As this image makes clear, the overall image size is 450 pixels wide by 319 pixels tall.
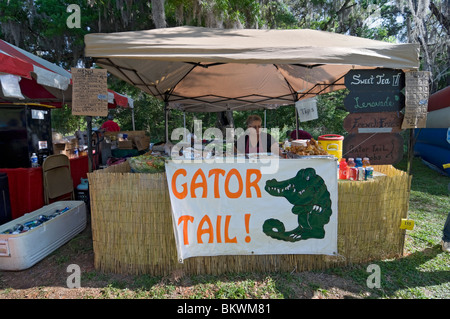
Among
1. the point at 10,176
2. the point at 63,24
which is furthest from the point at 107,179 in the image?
the point at 63,24

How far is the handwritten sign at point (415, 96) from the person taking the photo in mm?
2732

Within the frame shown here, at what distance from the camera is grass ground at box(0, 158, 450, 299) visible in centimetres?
240

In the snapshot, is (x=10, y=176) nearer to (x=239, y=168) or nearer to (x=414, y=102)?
(x=239, y=168)

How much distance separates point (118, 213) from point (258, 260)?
5.14 feet

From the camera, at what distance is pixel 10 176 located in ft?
11.6

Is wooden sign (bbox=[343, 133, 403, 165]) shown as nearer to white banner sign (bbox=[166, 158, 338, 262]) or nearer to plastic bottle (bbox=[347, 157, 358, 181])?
plastic bottle (bbox=[347, 157, 358, 181])

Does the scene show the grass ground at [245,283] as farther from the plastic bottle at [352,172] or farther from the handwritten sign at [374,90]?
the handwritten sign at [374,90]

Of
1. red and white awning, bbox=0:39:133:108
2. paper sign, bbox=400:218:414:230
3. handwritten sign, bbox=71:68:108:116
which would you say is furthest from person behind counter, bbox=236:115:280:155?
red and white awning, bbox=0:39:133:108

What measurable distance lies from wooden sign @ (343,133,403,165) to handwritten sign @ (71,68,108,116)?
267 cm

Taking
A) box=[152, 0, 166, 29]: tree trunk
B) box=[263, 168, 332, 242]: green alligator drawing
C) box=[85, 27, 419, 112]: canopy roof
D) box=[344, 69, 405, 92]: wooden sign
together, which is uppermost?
box=[152, 0, 166, 29]: tree trunk

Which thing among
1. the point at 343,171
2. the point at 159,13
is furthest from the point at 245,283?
the point at 159,13

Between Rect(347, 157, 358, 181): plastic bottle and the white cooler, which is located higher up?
Rect(347, 157, 358, 181): plastic bottle

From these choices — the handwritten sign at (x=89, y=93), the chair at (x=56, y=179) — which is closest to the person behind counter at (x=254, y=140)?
the handwritten sign at (x=89, y=93)

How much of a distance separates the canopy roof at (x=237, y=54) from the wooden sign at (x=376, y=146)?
2.43 ft
